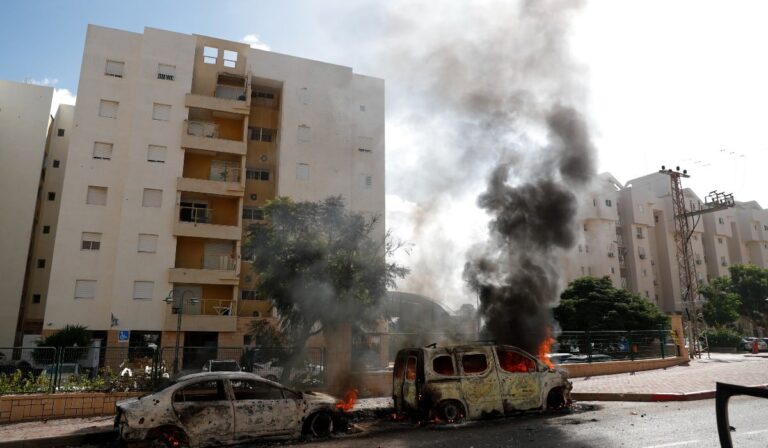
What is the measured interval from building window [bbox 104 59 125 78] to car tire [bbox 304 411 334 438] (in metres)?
28.3

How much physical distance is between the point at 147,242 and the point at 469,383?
78.7ft

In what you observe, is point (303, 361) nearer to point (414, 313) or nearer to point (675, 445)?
point (414, 313)

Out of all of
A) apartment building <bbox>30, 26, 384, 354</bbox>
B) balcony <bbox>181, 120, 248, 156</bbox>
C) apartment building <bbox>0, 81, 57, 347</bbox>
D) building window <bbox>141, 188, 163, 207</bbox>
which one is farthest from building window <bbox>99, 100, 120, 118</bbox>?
apartment building <bbox>0, 81, 57, 347</bbox>

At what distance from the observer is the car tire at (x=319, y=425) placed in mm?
8500

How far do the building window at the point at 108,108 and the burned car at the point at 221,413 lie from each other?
26.1 metres

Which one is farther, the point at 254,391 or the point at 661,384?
the point at 661,384

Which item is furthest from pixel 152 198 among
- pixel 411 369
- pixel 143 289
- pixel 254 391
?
pixel 411 369

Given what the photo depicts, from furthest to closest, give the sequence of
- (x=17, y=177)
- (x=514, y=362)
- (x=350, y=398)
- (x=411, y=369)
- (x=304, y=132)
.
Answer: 1. (x=17, y=177)
2. (x=304, y=132)
3. (x=350, y=398)
4. (x=514, y=362)
5. (x=411, y=369)

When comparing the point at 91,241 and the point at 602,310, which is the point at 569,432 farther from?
the point at 602,310

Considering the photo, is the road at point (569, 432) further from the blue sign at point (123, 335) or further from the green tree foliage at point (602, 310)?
the green tree foliage at point (602, 310)

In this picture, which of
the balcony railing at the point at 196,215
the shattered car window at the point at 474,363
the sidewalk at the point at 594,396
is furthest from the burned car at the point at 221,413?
the balcony railing at the point at 196,215

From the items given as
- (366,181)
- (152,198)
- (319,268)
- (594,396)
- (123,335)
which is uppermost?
(366,181)

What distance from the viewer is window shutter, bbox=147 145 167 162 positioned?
2858cm

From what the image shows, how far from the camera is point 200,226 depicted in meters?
28.3
